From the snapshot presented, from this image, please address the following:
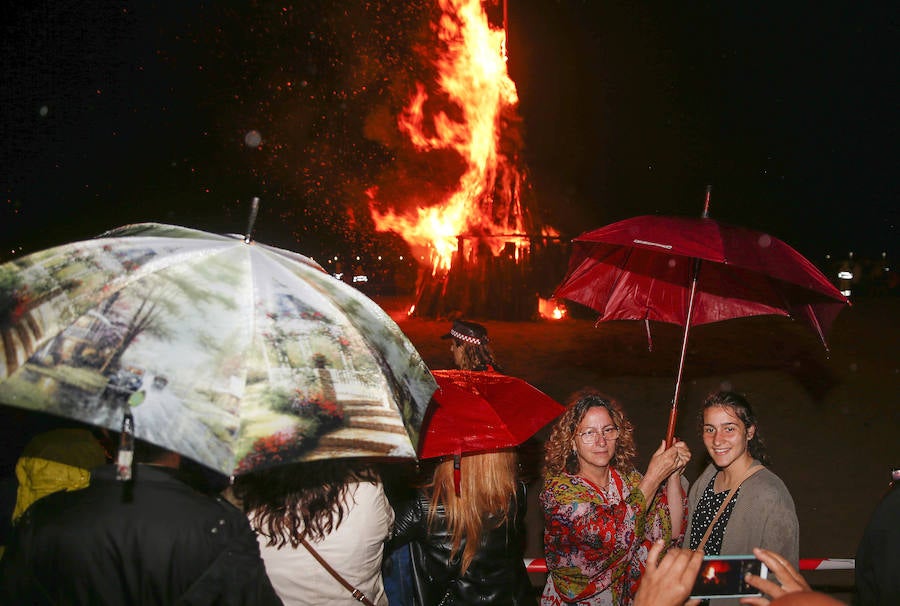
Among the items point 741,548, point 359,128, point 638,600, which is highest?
point 359,128

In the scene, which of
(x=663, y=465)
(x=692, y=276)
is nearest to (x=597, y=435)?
(x=663, y=465)

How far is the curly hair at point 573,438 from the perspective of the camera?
3104 millimetres

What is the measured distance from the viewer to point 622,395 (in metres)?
10.7

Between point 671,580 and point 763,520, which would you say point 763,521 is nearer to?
point 763,520

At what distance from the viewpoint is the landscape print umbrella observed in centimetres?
272

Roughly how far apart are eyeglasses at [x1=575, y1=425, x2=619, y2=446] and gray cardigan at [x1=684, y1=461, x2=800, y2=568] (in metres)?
0.71

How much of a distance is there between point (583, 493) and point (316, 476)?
4.54ft

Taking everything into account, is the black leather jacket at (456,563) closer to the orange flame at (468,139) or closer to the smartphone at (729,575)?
the smartphone at (729,575)

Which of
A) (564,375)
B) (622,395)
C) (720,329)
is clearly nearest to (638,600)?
(622,395)

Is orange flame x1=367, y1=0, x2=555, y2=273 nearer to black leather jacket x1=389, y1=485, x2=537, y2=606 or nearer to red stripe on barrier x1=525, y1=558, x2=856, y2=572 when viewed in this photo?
red stripe on barrier x1=525, y1=558, x2=856, y2=572

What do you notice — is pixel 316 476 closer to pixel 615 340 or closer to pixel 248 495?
pixel 248 495

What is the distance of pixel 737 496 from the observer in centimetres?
301

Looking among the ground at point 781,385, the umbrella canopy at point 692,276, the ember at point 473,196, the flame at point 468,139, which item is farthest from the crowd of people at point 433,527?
the flame at point 468,139

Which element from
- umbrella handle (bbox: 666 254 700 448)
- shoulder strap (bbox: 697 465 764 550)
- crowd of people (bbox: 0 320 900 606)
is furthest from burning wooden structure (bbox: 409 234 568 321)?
shoulder strap (bbox: 697 465 764 550)
